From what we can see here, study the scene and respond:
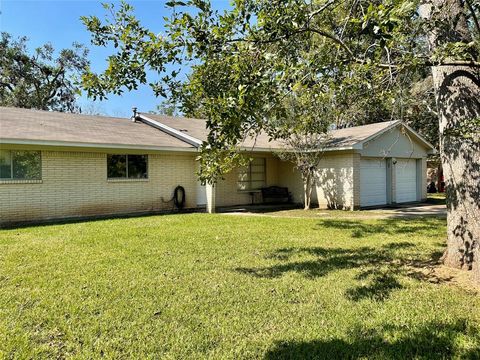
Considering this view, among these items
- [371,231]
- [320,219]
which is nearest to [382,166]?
[320,219]

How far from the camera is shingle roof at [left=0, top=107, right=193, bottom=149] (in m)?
12.2

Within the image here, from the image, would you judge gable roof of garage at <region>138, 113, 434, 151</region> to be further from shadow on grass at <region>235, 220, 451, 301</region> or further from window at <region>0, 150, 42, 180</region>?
shadow on grass at <region>235, 220, 451, 301</region>

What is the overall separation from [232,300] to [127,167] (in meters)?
10.9

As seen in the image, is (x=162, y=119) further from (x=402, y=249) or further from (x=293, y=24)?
(x=293, y=24)

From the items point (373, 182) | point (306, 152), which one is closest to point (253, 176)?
point (306, 152)

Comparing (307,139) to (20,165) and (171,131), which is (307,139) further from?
(20,165)

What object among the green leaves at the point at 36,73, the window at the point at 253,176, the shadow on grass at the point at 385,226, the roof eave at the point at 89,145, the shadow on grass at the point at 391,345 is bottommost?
the shadow on grass at the point at 391,345

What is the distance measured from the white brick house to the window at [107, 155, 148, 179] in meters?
0.04

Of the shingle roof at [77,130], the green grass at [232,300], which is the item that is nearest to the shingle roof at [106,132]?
the shingle roof at [77,130]

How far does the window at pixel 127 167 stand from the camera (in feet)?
46.9

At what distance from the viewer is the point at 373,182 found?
16.8 metres

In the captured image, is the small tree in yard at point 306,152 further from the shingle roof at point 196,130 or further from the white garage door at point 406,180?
the white garage door at point 406,180

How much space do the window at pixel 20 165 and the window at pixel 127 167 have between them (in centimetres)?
248

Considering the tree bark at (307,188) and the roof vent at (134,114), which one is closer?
the tree bark at (307,188)
